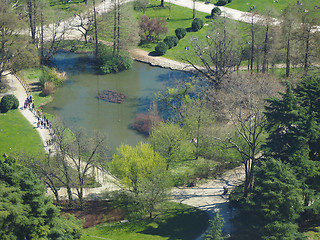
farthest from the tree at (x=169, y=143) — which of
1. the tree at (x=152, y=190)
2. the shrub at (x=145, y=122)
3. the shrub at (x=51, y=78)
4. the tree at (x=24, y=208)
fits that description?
the shrub at (x=51, y=78)

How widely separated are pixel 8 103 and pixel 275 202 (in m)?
40.2

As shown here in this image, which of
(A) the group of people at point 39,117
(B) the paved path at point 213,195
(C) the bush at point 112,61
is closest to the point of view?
(B) the paved path at point 213,195

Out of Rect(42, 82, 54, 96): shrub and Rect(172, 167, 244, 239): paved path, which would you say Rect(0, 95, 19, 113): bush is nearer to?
Rect(42, 82, 54, 96): shrub

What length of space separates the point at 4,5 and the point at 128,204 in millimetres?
40545

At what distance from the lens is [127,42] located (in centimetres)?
8275

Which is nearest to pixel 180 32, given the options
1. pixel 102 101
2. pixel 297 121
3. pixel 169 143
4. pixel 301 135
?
pixel 102 101

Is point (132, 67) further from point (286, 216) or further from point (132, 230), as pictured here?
point (286, 216)

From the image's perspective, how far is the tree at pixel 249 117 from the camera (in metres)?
47.0

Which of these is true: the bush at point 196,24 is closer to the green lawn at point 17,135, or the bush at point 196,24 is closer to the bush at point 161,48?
the bush at point 161,48

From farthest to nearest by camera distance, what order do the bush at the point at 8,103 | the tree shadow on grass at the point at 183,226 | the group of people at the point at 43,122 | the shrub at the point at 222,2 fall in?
the shrub at the point at 222,2 < the bush at the point at 8,103 < the group of people at the point at 43,122 < the tree shadow on grass at the point at 183,226

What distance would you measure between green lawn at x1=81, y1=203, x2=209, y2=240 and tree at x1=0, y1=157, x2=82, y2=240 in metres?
6.08

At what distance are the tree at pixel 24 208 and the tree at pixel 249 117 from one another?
63.4 ft

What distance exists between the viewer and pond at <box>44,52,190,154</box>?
64.8m

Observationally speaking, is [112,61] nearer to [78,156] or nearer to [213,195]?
[78,156]
